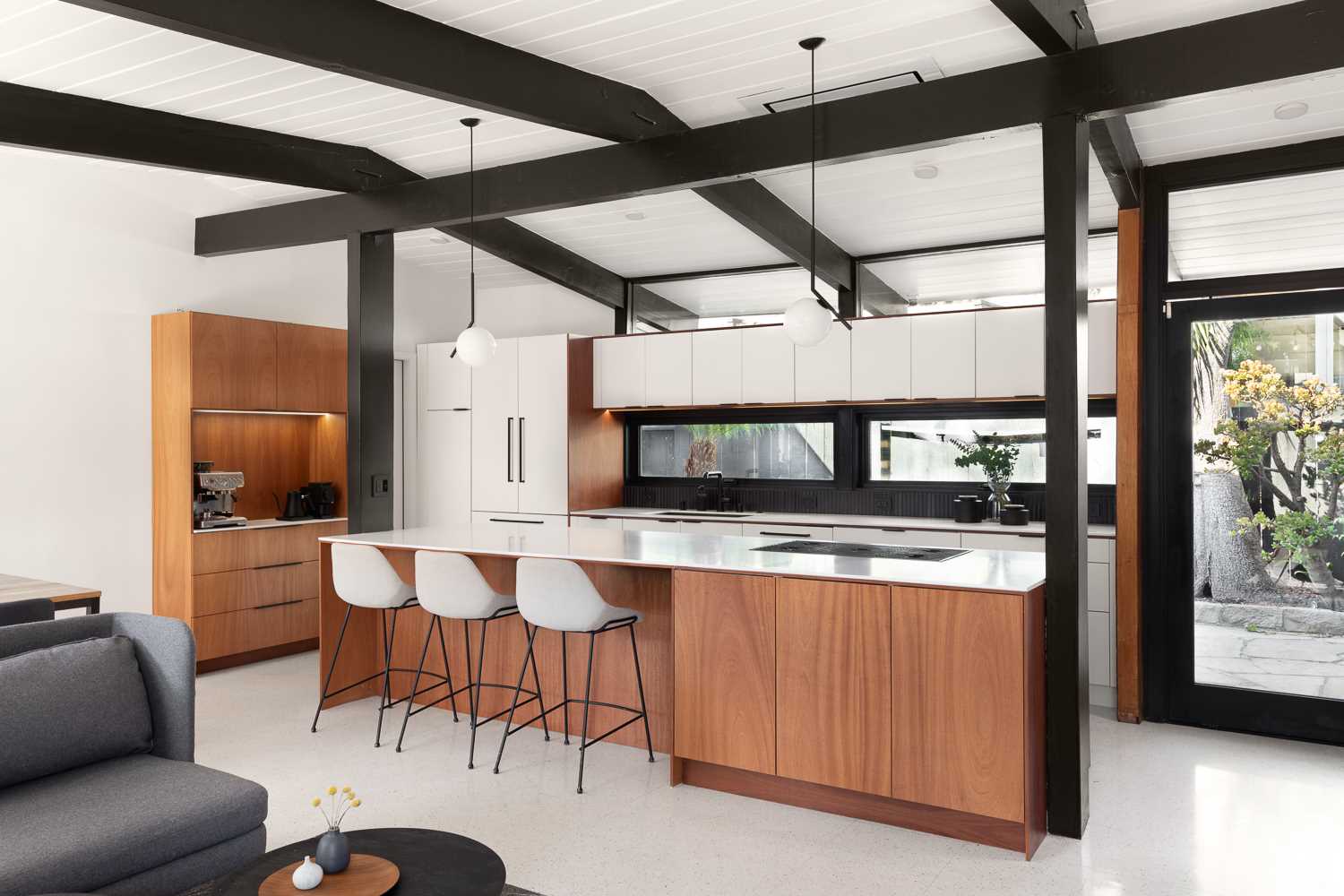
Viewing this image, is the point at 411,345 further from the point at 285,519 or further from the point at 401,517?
the point at 285,519

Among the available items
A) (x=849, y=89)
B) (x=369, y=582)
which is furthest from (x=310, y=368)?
(x=849, y=89)

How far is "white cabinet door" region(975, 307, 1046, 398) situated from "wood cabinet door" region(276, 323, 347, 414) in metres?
4.32

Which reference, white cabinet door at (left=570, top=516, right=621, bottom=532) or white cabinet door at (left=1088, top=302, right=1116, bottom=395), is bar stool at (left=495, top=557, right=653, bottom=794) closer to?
white cabinet door at (left=570, top=516, right=621, bottom=532)

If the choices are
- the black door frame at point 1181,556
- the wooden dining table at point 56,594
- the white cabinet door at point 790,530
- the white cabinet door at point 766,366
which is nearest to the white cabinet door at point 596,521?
Result: the white cabinet door at point 790,530

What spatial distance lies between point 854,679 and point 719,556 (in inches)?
32.0

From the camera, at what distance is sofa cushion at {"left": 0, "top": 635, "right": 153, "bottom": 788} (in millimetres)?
2732

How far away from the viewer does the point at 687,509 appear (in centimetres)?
710

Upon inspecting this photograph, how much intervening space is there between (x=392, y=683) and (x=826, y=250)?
3763 millimetres

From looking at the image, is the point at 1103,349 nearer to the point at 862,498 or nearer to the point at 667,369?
the point at 862,498

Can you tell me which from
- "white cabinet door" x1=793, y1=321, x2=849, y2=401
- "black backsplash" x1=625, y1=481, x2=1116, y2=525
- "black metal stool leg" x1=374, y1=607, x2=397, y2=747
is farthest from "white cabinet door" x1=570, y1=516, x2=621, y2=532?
"black metal stool leg" x1=374, y1=607, x2=397, y2=747

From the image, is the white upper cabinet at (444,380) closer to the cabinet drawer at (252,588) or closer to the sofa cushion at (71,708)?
the cabinet drawer at (252,588)

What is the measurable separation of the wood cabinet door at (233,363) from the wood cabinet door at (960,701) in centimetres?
451

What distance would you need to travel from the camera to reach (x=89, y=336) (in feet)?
18.8

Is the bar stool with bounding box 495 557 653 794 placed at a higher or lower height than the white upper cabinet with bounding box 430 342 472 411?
lower
